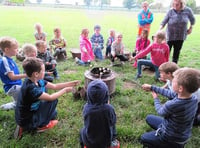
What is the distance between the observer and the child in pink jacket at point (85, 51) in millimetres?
6516

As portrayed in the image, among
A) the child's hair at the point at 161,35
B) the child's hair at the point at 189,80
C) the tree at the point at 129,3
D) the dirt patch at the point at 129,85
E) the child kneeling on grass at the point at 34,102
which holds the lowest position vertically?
the dirt patch at the point at 129,85

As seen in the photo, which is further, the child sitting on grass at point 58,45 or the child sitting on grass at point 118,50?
the child sitting on grass at point 58,45

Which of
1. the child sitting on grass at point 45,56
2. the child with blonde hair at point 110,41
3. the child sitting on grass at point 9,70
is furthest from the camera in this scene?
the child with blonde hair at point 110,41

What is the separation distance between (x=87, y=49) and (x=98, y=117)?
15.5ft

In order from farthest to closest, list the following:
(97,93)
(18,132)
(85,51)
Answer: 1. (85,51)
2. (18,132)
3. (97,93)

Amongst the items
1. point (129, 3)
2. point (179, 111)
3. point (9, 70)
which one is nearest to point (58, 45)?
point (9, 70)

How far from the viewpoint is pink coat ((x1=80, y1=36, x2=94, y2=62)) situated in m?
6.55

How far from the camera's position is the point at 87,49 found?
673 centimetres

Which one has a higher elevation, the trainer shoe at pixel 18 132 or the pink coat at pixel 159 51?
the pink coat at pixel 159 51

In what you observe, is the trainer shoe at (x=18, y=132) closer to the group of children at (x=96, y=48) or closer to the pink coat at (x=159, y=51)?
the pink coat at (x=159, y=51)

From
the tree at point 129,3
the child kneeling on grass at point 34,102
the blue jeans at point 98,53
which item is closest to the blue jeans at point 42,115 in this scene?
the child kneeling on grass at point 34,102

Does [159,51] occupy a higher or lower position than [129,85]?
higher

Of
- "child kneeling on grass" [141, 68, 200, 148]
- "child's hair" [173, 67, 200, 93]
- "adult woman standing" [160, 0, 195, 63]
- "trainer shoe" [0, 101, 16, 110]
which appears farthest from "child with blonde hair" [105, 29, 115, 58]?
"child's hair" [173, 67, 200, 93]

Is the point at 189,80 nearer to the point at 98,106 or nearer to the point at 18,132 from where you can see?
the point at 98,106
